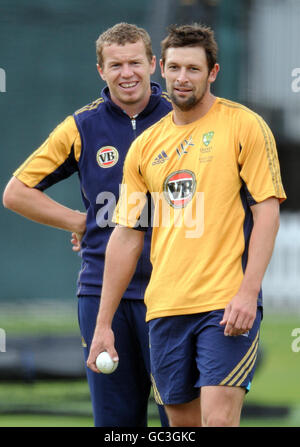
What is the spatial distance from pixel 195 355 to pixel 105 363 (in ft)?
1.50

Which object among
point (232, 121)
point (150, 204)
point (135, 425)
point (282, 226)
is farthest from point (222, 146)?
point (282, 226)

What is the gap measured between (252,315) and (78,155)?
1.38 m

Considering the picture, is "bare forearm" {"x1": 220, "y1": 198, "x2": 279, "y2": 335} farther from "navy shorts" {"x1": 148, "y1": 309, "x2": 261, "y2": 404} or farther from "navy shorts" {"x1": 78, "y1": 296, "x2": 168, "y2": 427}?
"navy shorts" {"x1": 78, "y1": 296, "x2": 168, "y2": 427}

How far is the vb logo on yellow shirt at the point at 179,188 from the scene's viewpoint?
149 inches

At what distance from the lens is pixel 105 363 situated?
13.2 feet

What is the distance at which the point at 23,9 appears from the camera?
33.2ft

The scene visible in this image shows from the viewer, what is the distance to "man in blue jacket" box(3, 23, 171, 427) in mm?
4418

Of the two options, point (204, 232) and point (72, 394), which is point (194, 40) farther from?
point (72, 394)

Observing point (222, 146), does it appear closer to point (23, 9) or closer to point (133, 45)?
point (133, 45)

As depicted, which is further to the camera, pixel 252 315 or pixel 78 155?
pixel 78 155

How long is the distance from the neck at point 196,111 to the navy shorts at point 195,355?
836mm

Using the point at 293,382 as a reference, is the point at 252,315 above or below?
above
